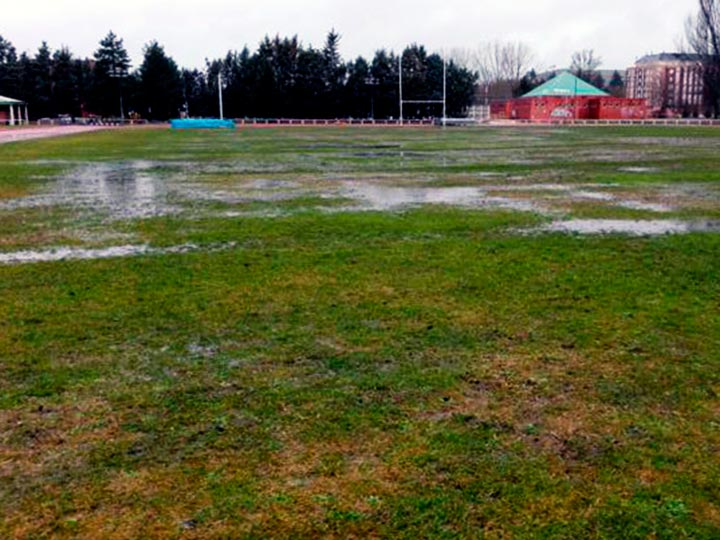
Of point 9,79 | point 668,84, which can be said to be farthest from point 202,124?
point 668,84

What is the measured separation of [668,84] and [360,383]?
148871mm

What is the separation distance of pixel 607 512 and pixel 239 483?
5.67ft

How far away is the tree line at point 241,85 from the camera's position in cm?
9369

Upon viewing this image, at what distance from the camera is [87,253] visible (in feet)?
33.3

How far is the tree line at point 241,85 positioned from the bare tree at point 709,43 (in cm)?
2916

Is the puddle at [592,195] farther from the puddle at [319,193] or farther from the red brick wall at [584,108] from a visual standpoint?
the red brick wall at [584,108]

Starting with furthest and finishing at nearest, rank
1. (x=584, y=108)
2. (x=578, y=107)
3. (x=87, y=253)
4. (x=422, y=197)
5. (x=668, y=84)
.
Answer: (x=668, y=84)
(x=584, y=108)
(x=578, y=107)
(x=422, y=197)
(x=87, y=253)

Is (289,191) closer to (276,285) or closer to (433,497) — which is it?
(276,285)

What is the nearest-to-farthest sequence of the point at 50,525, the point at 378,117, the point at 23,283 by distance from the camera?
the point at 50,525 < the point at 23,283 < the point at 378,117

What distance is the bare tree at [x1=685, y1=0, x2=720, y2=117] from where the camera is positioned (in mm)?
77250

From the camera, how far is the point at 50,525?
11.5 ft

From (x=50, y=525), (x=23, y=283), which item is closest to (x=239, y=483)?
(x=50, y=525)

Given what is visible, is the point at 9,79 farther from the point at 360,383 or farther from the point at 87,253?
the point at 360,383

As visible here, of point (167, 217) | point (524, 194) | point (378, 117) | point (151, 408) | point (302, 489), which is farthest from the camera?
point (378, 117)
